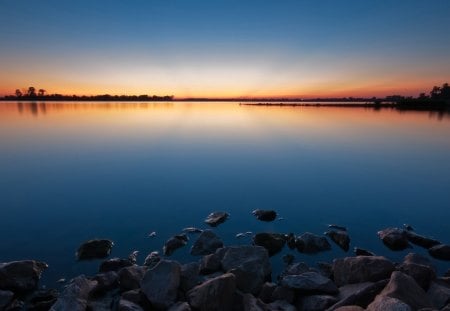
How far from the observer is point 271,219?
39.3ft

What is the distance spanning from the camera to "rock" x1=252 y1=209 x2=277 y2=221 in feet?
39.2

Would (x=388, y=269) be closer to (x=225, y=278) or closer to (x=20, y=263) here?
(x=225, y=278)

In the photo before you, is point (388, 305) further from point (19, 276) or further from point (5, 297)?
point (19, 276)

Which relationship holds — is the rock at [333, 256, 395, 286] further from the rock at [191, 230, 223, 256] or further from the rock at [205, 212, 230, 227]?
the rock at [205, 212, 230, 227]

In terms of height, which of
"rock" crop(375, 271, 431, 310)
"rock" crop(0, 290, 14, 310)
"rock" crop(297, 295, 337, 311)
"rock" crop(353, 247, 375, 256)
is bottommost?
"rock" crop(353, 247, 375, 256)

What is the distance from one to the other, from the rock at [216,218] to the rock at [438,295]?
7031 millimetres

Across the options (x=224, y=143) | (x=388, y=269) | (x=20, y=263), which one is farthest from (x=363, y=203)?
(x=224, y=143)

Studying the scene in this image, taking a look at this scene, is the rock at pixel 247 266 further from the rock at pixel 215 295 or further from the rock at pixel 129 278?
the rock at pixel 129 278

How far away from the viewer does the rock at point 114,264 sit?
26.6ft

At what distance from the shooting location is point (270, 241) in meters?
9.52

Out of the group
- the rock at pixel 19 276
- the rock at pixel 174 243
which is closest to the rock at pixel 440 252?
the rock at pixel 174 243

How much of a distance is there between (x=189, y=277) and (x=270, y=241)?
3.48m

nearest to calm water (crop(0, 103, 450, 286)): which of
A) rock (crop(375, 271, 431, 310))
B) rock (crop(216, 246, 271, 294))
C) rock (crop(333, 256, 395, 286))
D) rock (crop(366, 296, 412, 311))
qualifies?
rock (crop(216, 246, 271, 294))

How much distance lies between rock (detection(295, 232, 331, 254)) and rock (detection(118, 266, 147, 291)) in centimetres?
500
